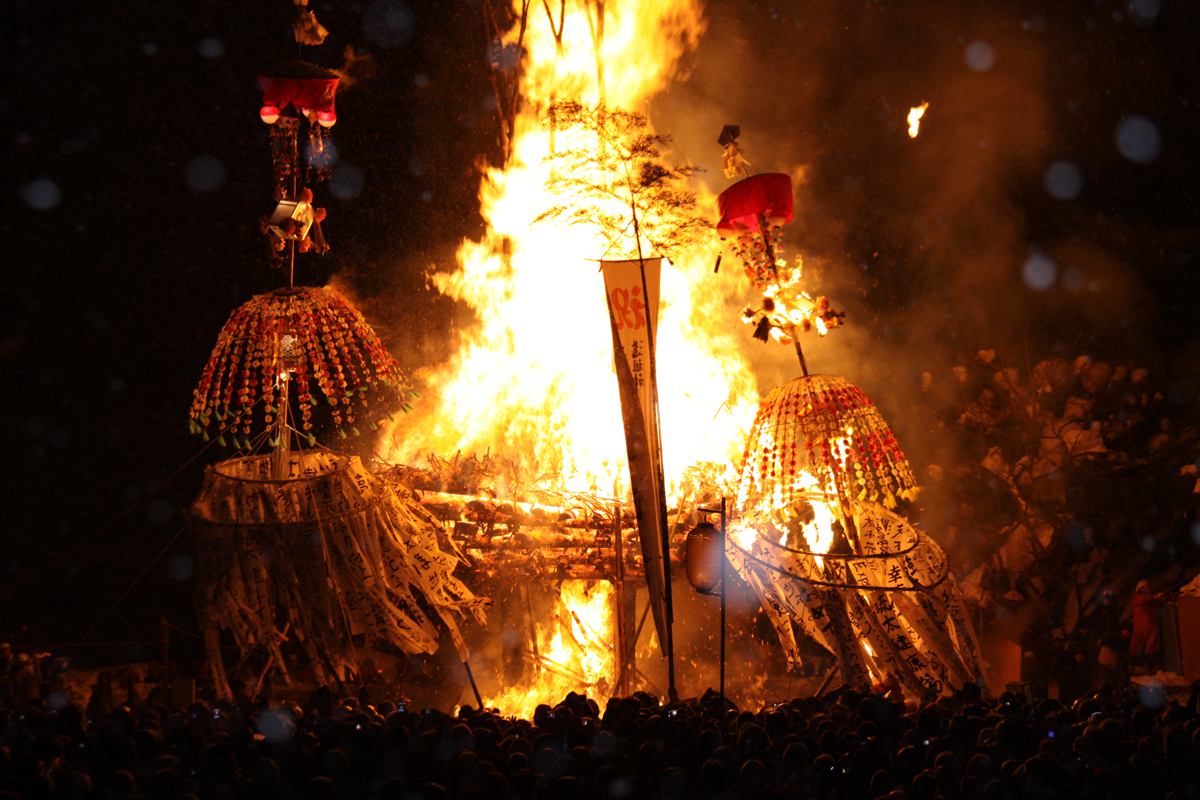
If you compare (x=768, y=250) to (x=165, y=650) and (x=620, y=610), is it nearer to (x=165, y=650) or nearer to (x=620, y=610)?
(x=620, y=610)

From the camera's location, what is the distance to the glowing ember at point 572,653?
10.3 metres

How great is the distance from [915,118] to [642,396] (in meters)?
9.47

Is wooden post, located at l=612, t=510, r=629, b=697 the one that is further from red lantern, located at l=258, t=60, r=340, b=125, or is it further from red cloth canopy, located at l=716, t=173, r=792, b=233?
red lantern, located at l=258, t=60, r=340, b=125

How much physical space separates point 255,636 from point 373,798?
322cm

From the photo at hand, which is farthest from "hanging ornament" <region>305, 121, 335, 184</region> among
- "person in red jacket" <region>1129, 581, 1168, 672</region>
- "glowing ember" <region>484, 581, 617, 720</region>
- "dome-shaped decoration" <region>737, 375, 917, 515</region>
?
"person in red jacket" <region>1129, 581, 1168, 672</region>

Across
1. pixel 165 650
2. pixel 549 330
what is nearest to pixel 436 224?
pixel 549 330

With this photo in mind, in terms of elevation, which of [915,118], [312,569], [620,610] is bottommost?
[620,610]

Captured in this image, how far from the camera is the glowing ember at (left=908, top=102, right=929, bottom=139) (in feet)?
48.8

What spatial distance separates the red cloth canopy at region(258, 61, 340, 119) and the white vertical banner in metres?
2.89

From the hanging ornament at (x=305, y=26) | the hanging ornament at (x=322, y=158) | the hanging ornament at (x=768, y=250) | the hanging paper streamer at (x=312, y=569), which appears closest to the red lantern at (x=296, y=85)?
the hanging ornament at (x=305, y=26)

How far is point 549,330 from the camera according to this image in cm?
1321

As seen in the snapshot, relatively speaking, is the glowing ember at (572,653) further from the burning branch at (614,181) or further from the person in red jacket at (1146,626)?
the person in red jacket at (1146,626)

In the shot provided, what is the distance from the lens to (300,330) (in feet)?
26.4

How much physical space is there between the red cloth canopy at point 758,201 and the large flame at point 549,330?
426 centimetres
